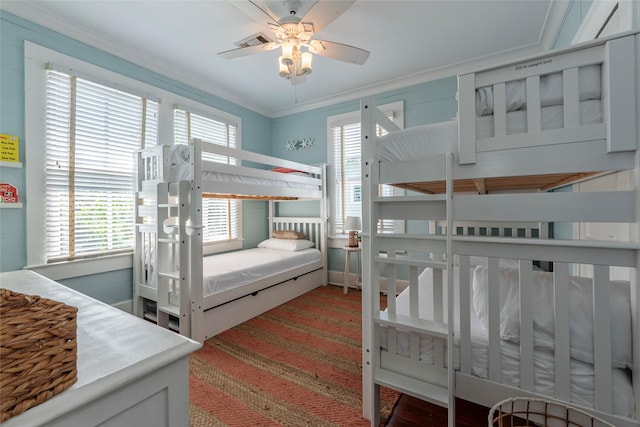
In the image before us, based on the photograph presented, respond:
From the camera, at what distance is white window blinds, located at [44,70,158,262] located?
96.6 inches

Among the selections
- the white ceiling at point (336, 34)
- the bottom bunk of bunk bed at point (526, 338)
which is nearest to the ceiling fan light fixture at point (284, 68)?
the white ceiling at point (336, 34)

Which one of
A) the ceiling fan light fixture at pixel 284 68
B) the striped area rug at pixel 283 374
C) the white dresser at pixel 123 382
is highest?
the ceiling fan light fixture at pixel 284 68

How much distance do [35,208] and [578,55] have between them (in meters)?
3.64

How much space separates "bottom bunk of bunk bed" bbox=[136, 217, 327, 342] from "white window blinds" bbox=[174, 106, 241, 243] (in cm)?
33

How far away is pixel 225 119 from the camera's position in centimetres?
398

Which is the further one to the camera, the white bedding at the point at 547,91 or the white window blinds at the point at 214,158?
the white window blinds at the point at 214,158

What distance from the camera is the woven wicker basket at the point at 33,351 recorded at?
1.52 ft

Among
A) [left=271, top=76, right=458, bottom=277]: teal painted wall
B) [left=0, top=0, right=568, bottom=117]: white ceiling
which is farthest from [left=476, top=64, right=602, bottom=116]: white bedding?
[left=271, top=76, right=458, bottom=277]: teal painted wall

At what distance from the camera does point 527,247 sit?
112 centimetres

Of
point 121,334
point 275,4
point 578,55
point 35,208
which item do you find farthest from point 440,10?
point 35,208

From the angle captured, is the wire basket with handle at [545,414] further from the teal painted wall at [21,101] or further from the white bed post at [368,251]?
the teal painted wall at [21,101]

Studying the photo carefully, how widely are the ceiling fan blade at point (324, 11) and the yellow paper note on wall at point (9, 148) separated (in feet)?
8.16

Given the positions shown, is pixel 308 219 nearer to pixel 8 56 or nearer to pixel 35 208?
pixel 35 208

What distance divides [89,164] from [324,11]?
8.30 ft
